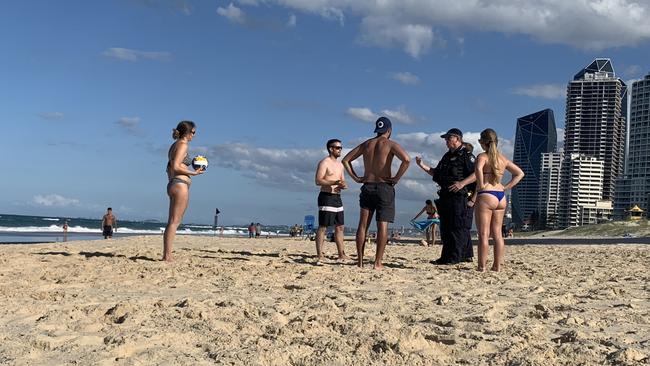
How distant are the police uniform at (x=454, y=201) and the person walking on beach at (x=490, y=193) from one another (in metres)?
0.60

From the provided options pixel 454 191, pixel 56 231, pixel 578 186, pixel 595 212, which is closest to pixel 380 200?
pixel 454 191

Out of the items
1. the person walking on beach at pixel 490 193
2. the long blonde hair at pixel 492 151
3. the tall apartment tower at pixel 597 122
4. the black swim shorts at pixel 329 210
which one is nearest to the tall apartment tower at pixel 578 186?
the tall apartment tower at pixel 597 122

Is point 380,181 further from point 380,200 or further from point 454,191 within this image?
point 454,191

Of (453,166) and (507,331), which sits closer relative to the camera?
(507,331)

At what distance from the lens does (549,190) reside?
5605 inches

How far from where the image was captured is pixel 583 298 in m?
4.57

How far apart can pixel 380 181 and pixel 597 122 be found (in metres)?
145

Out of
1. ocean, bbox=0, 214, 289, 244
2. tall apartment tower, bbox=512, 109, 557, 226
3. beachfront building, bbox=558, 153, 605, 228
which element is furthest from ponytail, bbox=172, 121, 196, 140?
tall apartment tower, bbox=512, 109, 557, 226

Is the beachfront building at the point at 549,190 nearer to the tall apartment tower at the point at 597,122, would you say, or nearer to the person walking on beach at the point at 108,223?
the tall apartment tower at the point at 597,122

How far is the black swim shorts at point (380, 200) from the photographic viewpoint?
22.0 feet

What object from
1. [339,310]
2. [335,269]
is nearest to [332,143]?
[335,269]

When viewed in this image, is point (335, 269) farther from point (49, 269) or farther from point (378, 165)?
point (49, 269)

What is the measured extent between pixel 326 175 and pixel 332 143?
46cm

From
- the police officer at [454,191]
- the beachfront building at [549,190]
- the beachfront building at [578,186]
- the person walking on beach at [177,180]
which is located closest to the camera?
the person walking on beach at [177,180]
